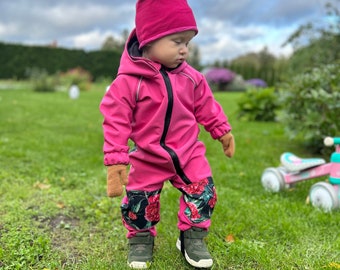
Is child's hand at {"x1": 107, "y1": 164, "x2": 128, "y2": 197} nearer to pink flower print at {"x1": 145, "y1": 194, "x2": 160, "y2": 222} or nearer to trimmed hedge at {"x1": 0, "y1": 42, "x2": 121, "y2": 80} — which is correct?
pink flower print at {"x1": 145, "y1": 194, "x2": 160, "y2": 222}

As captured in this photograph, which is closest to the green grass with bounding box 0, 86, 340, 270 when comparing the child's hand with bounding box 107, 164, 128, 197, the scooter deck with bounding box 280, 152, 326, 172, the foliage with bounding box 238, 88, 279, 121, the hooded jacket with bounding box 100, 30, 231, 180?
the scooter deck with bounding box 280, 152, 326, 172

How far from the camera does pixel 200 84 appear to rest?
2451mm

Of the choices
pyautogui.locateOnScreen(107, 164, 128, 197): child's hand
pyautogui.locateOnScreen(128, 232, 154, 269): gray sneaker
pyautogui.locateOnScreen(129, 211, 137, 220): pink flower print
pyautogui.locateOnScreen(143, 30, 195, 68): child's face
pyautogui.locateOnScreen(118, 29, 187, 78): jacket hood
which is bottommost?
pyautogui.locateOnScreen(128, 232, 154, 269): gray sneaker

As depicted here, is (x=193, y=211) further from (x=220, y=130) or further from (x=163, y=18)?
(x=163, y=18)

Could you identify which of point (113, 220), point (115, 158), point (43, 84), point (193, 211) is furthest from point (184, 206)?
point (43, 84)

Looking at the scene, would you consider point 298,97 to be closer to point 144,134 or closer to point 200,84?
point 200,84

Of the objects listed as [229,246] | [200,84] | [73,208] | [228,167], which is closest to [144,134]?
[200,84]

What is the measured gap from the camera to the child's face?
2.22 meters

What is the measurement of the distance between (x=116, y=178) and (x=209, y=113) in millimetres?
753

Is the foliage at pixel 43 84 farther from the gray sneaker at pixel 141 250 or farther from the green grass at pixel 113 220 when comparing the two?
the gray sneaker at pixel 141 250

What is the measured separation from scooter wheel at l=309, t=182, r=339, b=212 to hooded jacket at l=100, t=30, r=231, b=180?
1.48 m

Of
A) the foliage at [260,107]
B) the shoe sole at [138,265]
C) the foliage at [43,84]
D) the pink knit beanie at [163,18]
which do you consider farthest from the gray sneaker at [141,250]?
the foliage at [43,84]

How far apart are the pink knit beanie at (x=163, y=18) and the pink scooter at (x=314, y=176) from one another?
1.69 m

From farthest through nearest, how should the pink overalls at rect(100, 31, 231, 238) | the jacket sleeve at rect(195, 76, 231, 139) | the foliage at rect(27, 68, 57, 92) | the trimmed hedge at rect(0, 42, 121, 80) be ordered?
the trimmed hedge at rect(0, 42, 121, 80) < the foliage at rect(27, 68, 57, 92) < the jacket sleeve at rect(195, 76, 231, 139) < the pink overalls at rect(100, 31, 231, 238)
